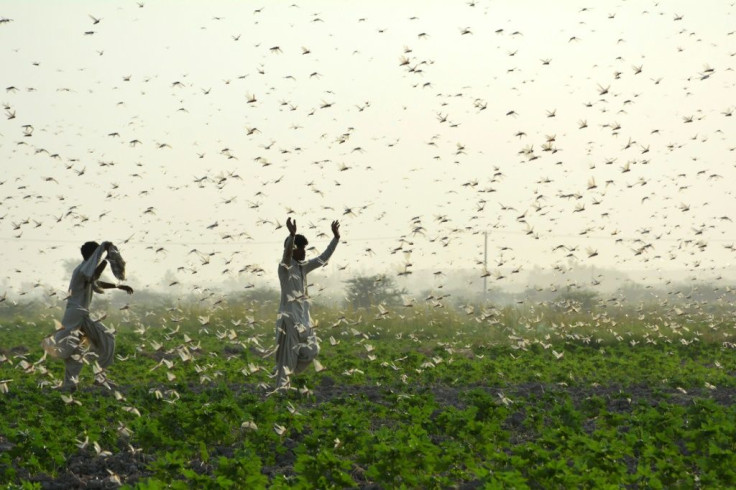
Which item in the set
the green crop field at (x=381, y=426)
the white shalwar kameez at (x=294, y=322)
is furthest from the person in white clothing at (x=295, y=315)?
the green crop field at (x=381, y=426)

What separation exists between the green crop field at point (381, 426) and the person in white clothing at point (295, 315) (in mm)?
339

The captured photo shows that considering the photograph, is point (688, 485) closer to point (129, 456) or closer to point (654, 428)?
point (654, 428)

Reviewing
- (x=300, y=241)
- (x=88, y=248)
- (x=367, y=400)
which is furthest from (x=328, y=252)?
(x=88, y=248)

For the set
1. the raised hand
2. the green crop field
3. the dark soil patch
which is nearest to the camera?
the green crop field

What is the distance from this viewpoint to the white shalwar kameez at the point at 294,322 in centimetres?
1344

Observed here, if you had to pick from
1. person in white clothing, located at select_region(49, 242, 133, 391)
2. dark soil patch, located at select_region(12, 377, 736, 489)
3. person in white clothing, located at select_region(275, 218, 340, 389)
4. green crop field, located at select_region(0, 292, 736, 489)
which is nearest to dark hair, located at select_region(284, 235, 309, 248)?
person in white clothing, located at select_region(275, 218, 340, 389)

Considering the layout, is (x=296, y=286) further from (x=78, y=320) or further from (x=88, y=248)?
(x=78, y=320)

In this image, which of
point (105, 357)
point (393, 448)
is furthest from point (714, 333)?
point (393, 448)

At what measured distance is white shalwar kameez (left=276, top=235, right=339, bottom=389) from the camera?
13438 mm

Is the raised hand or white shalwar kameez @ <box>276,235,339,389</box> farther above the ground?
the raised hand

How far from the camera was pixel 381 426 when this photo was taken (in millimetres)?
11602

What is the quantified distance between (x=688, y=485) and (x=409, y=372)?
32.9ft

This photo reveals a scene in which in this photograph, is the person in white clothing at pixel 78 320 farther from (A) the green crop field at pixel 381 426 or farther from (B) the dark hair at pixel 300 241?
(B) the dark hair at pixel 300 241

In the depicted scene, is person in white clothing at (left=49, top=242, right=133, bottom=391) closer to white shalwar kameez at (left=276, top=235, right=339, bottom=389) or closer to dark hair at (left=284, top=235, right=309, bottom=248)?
white shalwar kameez at (left=276, top=235, right=339, bottom=389)
